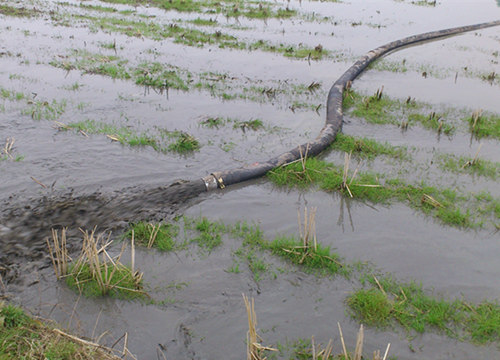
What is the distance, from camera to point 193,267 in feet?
16.4

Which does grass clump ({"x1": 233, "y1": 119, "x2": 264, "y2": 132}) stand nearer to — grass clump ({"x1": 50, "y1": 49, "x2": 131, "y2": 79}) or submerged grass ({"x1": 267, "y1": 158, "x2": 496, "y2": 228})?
submerged grass ({"x1": 267, "y1": 158, "x2": 496, "y2": 228})

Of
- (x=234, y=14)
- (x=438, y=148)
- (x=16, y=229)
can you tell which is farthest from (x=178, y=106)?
(x=234, y=14)

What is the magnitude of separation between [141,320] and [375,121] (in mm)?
7189

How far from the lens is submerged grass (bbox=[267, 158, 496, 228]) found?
246 inches

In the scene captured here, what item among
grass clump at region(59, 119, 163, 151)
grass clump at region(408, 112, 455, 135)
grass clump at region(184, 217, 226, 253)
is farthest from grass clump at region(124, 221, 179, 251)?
grass clump at region(408, 112, 455, 135)

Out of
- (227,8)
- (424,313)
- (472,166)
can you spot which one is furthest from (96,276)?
(227,8)

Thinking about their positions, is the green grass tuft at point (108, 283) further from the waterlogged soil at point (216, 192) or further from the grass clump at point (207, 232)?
the grass clump at point (207, 232)

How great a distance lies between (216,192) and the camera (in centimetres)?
661

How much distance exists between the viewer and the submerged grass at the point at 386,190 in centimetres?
624

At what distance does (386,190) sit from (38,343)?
17.8 ft

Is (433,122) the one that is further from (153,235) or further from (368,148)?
(153,235)

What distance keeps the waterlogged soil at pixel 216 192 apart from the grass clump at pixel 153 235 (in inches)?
5.7

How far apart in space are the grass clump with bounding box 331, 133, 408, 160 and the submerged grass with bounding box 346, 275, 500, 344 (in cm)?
371

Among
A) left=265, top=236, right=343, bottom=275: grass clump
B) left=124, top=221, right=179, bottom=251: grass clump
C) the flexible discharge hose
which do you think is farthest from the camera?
the flexible discharge hose
